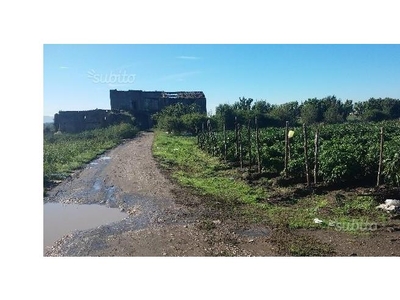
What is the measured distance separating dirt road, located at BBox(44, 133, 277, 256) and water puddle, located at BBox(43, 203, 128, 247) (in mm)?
279

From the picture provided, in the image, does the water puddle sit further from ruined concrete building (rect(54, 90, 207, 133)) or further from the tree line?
ruined concrete building (rect(54, 90, 207, 133))

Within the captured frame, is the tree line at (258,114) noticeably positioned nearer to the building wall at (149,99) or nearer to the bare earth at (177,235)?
the building wall at (149,99)

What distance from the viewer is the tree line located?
2878 cm

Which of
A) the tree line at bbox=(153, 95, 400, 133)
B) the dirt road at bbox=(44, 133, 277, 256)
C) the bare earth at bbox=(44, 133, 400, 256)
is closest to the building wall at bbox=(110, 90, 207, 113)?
the tree line at bbox=(153, 95, 400, 133)

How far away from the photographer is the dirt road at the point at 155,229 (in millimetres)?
6352

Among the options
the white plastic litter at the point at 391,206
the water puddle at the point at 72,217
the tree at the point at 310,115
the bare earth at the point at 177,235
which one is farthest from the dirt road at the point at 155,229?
the tree at the point at 310,115

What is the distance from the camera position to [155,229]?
7285 millimetres

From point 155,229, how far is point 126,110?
27.5 metres

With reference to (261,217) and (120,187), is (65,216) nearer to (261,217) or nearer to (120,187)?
(120,187)

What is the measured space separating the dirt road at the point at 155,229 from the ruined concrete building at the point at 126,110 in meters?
19.4

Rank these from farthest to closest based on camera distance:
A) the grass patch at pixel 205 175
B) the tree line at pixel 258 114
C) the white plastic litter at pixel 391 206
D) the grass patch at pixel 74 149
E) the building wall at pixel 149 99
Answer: the building wall at pixel 149 99 < the tree line at pixel 258 114 < the grass patch at pixel 74 149 < the grass patch at pixel 205 175 < the white plastic litter at pixel 391 206

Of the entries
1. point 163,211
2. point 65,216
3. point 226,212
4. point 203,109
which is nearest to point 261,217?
point 226,212

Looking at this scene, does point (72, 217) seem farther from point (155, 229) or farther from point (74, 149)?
point (74, 149)

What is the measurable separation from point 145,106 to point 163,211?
29173 millimetres
